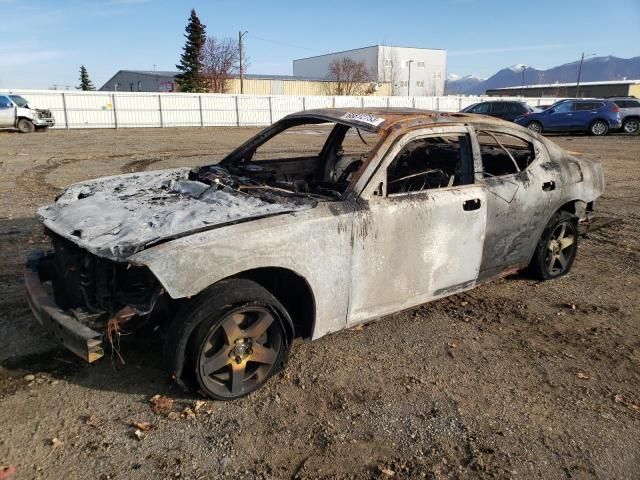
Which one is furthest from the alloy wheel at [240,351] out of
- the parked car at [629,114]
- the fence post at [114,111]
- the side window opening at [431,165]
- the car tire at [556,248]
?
the fence post at [114,111]

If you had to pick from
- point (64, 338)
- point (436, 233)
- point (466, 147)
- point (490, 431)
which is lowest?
point (490, 431)

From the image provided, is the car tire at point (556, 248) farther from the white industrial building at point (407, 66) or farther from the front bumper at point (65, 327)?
the white industrial building at point (407, 66)

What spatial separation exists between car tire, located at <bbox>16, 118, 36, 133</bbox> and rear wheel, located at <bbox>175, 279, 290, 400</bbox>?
74.6ft

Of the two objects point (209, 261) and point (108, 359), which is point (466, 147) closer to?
point (209, 261)

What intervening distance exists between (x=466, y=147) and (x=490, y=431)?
7.12 feet

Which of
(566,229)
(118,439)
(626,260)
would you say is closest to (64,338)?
(118,439)

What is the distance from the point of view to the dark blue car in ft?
74.8

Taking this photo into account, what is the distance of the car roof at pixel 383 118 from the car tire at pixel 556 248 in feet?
3.67

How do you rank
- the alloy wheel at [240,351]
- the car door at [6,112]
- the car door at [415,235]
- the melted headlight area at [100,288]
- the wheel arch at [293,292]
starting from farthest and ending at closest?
the car door at [6,112], the car door at [415,235], the wheel arch at [293,292], the alloy wheel at [240,351], the melted headlight area at [100,288]

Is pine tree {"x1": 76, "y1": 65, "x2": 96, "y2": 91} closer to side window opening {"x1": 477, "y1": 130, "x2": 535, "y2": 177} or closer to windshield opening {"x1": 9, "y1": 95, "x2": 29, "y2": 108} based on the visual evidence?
windshield opening {"x1": 9, "y1": 95, "x2": 29, "y2": 108}

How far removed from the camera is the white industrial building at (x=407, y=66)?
275ft

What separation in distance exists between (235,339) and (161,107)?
28400 millimetres

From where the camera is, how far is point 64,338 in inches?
110

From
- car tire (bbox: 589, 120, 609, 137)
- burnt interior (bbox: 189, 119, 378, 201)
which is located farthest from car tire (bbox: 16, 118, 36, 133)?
car tire (bbox: 589, 120, 609, 137)
